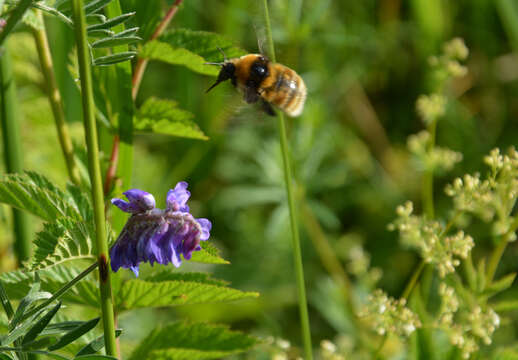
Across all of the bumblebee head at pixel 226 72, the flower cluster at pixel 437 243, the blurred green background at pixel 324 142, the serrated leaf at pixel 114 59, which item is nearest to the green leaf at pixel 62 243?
the serrated leaf at pixel 114 59

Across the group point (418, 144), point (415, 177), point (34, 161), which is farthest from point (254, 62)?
point (415, 177)

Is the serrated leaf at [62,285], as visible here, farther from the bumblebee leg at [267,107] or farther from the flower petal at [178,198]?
the bumblebee leg at [267,107]

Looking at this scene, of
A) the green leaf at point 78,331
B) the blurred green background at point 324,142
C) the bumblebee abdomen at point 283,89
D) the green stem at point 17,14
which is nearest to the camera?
the green stem at point 17,14

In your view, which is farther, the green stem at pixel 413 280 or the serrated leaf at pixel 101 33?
the green stem at pixel 413 280

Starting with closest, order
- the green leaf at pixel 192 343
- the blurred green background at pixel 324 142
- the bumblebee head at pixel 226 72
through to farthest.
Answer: the green leaf at pixel 192 343 < the bumblebee head at pixel 226 72 < the blurred green background at pixel 324 142

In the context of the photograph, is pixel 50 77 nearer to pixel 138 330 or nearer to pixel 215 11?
pixel 138 330

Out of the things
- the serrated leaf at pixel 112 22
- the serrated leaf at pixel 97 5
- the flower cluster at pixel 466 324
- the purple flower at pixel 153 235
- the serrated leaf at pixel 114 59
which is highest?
the serrated leaf at pixel 97 5

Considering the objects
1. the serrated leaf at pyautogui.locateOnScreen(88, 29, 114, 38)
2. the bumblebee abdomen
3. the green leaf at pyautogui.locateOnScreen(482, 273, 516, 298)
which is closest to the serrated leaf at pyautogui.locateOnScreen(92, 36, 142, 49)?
the serrated leaf at pyautogui.locateOnScreen(88, 29, 114, 38)
